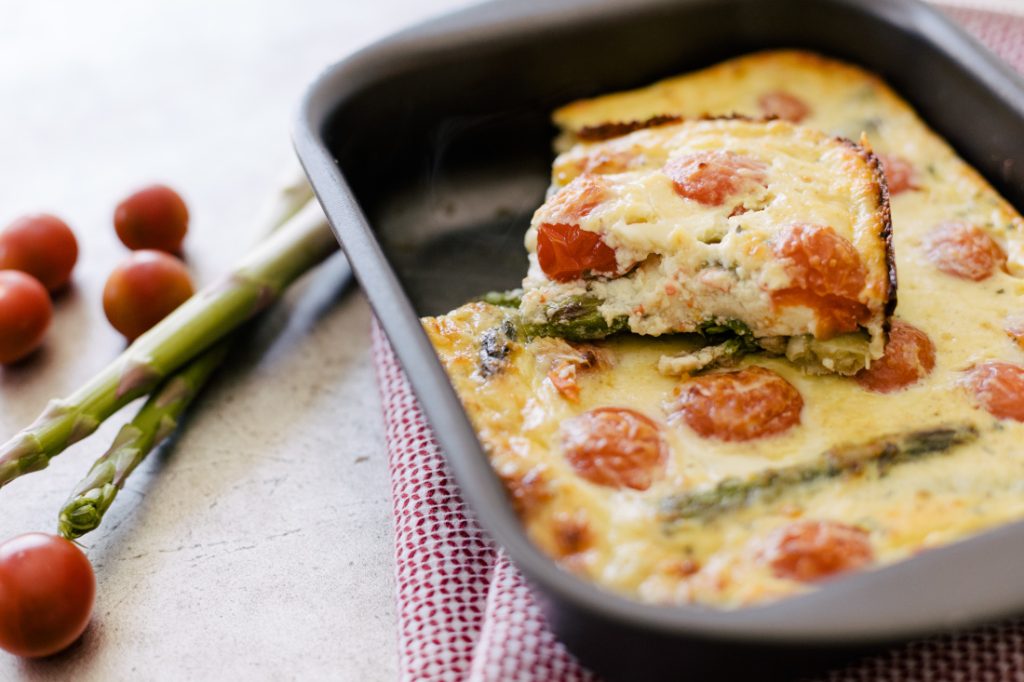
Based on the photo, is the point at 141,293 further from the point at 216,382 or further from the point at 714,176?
the point at 714,176

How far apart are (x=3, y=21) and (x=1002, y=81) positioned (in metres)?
4.68

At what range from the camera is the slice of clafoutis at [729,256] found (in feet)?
8.64

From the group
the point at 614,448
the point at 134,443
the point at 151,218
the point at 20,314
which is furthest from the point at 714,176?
the point at 20,314

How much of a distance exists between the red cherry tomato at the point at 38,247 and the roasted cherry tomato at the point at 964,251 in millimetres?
2872

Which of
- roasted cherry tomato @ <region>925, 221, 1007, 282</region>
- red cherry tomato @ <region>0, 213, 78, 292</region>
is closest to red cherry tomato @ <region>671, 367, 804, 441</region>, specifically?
roasted cherry tomato @ <region>925, 221, 1007, 282</region>

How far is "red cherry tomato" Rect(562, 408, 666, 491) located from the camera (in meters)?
2.40

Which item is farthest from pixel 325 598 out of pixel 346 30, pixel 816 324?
pixel 346 30

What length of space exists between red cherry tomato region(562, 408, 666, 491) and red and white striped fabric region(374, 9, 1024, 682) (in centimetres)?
34

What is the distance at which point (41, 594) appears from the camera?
260cm

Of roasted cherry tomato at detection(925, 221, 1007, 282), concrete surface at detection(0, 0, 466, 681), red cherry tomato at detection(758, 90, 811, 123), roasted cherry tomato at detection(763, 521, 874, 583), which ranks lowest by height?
concrete surface at detection(0, 0, 466, 681)

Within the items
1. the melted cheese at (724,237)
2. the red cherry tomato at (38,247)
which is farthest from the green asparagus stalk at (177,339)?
the melted cheese at (724,237)

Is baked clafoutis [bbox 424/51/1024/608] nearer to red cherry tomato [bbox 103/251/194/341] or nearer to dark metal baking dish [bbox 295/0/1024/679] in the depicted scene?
dark metal baking dish [bbox 295/0/1024/679]

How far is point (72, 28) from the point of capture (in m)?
5.42

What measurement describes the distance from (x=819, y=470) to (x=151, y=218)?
2601mm
